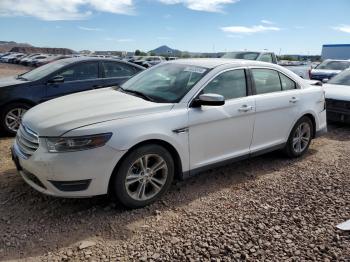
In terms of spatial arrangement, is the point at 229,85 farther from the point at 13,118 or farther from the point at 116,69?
the point at 13,118

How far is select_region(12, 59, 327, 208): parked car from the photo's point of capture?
3.45 m

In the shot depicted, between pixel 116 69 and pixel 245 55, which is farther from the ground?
pixel 245 55

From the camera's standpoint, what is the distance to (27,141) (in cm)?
375

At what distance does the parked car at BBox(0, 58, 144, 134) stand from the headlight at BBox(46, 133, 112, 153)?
378 cm

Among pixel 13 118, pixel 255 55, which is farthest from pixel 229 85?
pixel 255 55

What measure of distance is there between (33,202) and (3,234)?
623 millimetres

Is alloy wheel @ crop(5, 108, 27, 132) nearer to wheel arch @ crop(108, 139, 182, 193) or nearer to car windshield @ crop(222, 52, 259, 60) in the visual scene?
wheel arch @ crop(108, 139, 182, 193)

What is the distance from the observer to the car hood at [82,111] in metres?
3.53

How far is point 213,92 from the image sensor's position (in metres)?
4.38

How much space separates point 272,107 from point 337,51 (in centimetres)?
4621

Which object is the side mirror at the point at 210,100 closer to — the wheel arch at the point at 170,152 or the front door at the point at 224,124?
the front door at the point at 224,124

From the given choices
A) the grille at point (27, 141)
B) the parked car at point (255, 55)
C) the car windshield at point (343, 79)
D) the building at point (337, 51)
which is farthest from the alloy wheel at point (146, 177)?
the building at point (337, 51)

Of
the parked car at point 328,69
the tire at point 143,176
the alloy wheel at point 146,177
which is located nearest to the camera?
the tire at point 143,176

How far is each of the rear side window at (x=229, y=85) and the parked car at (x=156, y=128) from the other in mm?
13
